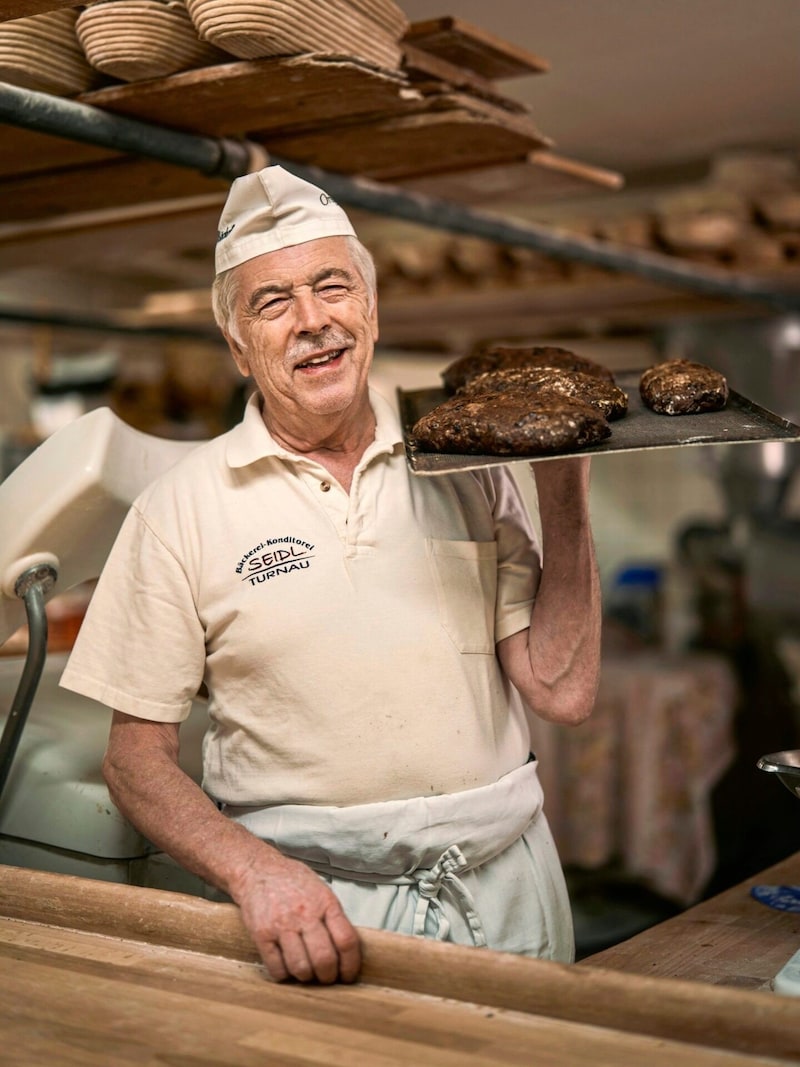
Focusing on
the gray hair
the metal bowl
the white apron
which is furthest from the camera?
the gray hair

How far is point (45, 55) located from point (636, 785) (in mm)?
2649

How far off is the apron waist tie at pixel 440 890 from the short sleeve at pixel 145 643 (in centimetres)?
38

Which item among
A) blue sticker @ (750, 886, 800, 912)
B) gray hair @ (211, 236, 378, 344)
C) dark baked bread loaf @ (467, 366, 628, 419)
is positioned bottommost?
blue sticker @ (750, 886, 800, 912)

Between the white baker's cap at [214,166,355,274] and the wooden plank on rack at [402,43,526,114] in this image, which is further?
the wooden plank on rack at [402,43,526,114]

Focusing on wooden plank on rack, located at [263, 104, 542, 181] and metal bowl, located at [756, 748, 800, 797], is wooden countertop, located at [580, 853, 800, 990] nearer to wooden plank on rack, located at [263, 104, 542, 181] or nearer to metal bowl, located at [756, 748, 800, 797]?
metal bowl, located at [756, 748, 800, 797]

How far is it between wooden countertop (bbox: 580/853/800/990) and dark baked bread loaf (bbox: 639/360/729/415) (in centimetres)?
66

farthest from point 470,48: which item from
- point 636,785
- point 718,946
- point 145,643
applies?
point 636,785

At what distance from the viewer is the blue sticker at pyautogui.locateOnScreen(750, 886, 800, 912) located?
1.63 metres

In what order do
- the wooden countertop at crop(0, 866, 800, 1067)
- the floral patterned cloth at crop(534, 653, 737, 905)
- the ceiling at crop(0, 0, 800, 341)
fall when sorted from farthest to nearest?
the floral patterned cloth at crop(534, 653, 737, 905) → the ceiling at crop(0, 0, 800, 341) → the wooden countertop at crop(0, 866, 800, 1067)

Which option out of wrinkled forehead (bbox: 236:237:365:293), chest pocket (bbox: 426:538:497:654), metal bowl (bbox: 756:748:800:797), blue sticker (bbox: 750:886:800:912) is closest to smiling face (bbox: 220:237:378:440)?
wrinkled forehead (bbox: 236:237:365:293)

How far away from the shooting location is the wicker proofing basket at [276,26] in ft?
5.45

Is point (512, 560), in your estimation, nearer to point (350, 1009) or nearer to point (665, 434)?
point (665, 434)

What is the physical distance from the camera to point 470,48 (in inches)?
84.0

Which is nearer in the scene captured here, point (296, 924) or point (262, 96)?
point (296, 924)
